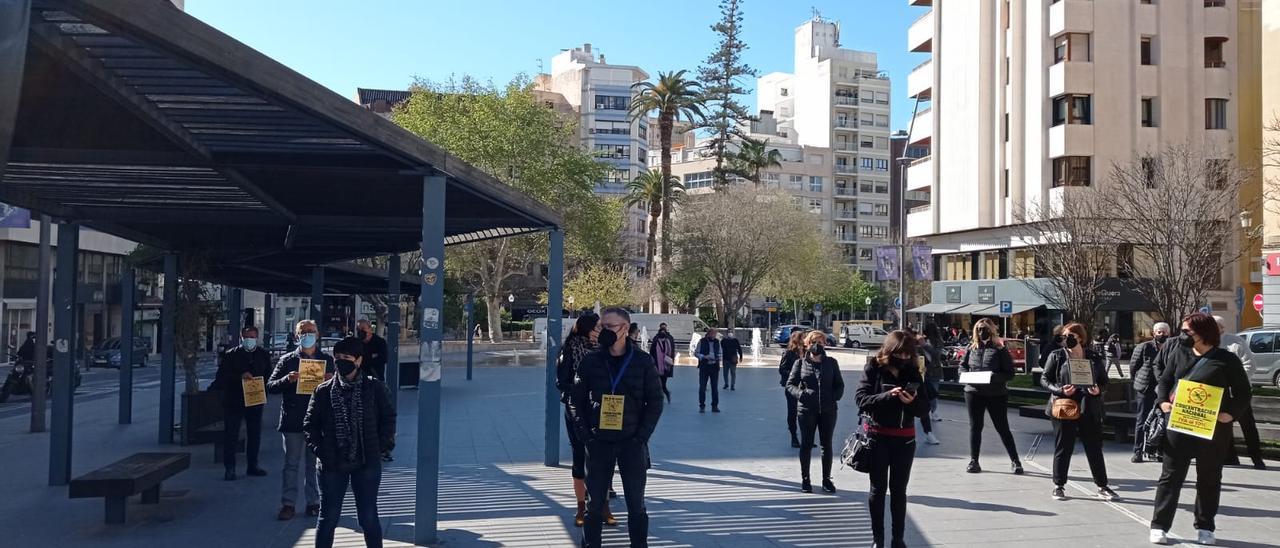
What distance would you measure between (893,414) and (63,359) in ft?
27.8

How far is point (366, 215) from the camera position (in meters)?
12.6

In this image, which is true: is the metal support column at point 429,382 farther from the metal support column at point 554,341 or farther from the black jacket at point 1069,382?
the black jacket at point 1069,382

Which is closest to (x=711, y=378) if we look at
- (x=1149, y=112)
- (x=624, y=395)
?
(x=624, y=395)

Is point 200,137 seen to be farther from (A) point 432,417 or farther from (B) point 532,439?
(B) point 532,439

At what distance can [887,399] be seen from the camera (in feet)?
23.3

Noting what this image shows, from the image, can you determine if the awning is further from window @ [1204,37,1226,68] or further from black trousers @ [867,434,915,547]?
black trousers @ [867,434,915,547]

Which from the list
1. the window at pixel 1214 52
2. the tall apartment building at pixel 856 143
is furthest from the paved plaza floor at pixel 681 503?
the tall apartment building at pixel 856 143

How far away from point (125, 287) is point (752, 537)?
40.2 ft

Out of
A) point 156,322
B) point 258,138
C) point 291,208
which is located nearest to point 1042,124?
point 291,208

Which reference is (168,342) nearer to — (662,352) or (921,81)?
(662,352)

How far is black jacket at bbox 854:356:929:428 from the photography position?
7095 millimetres

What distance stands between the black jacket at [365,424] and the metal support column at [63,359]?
5.11 m

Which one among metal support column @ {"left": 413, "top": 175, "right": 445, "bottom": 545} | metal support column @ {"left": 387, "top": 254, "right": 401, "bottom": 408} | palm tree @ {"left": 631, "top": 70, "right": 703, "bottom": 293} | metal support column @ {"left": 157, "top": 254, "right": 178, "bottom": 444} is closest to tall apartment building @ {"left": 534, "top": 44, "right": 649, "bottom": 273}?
palm tree @ {"left": 631, "top": 70, "right": 703, "bottom": 293}

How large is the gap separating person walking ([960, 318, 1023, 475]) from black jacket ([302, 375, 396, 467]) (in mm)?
6418
